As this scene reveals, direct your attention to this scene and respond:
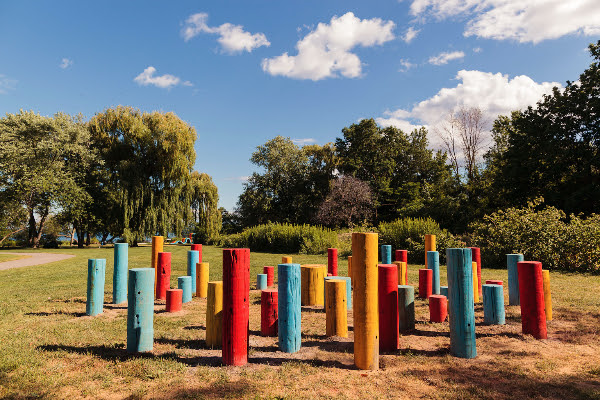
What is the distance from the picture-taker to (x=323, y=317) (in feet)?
20.4

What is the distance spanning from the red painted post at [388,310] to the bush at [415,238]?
38.8 feet

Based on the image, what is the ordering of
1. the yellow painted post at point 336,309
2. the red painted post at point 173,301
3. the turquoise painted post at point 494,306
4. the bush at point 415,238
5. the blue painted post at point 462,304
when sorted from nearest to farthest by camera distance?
the blue painted post at point 462,304 < the yellow painted post at point 336,309 < the turquoise painted post at point 494,306 < the red painted post at point 173,301 < the bush at point 415,238

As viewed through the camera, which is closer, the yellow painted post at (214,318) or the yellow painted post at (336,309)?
the yellow painted post at (214,318)

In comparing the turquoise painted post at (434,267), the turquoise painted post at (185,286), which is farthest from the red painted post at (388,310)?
the turquoise painted post at (185,286)

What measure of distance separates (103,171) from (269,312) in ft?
93.6

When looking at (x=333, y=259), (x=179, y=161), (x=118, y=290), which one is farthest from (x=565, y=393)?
(x=179, y=161)

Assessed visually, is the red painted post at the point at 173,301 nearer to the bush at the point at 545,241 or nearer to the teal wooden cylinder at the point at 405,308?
the teal wooden cylinder at the point at 405,308

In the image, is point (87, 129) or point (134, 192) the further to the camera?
point (87, 129)

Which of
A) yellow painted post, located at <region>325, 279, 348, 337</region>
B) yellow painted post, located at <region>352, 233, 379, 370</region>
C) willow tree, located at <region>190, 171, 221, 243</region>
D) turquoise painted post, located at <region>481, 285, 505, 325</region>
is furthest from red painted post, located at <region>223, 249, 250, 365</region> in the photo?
willow tree, located at <region>190, 171, 221, 243</region>

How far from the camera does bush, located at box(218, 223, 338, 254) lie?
21.0 metres

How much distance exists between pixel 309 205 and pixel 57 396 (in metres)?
38.0

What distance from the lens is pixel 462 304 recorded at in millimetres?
4035

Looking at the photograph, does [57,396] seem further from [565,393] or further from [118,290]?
[565,393]

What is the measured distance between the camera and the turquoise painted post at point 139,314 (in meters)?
4.36
